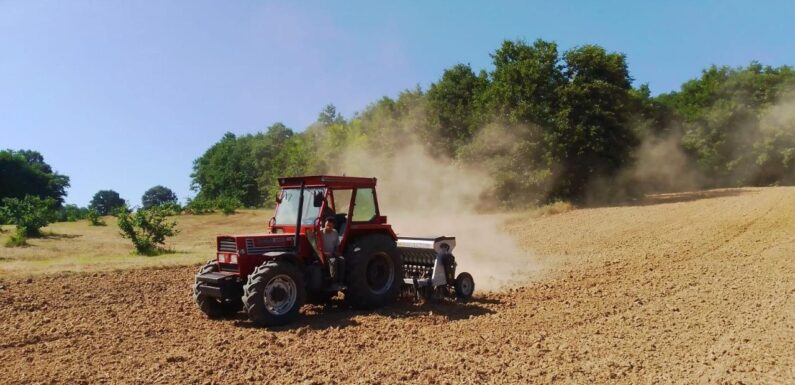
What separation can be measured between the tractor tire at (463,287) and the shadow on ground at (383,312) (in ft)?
0.63

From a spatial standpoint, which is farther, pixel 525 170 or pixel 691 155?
pixel 691 155

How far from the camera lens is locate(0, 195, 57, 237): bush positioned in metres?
30.4

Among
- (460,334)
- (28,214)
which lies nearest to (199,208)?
(28,214)

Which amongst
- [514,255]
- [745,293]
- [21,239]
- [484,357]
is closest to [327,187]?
[484,357]

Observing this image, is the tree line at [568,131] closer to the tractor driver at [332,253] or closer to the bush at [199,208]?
the bush at [199,208]

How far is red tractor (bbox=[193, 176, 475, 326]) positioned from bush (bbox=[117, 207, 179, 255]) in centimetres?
1459

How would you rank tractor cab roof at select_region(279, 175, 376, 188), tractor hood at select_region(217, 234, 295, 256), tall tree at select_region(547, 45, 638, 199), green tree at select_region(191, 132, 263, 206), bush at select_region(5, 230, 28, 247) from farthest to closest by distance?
green tree at select_region(191, 132, 263, 206)
tall tree at select_region(547, 45, 638, 199)
bush at select_region(5, 230, 28, 247)
tractor cab roof at select_region(279, 175, 376, 188)
tractor hood at select_region(217, 234, 295, 256)

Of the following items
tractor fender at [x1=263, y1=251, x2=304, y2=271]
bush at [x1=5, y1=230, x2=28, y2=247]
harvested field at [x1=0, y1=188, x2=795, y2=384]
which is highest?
tractor fender at [x1=263, y1=251, x2=304, y2=271]

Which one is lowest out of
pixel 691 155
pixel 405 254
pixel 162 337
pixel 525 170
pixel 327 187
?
pixel 162 337

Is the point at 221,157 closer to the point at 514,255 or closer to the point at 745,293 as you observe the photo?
the point at 514,255

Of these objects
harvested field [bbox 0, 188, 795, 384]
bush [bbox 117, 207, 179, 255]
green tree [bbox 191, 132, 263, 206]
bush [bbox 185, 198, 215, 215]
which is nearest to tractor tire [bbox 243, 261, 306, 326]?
harvested field [bbox 0, 188, 795, 384]

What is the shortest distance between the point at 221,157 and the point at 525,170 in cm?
8037

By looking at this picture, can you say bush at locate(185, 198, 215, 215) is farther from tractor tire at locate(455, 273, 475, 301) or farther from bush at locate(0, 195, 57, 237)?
tractor tire at locate(455, 273, 475, 301)

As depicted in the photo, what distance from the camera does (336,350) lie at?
8289mm
